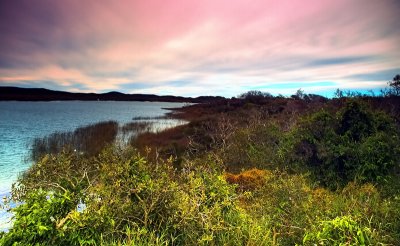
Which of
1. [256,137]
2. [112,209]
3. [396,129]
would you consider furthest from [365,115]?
[112,209]

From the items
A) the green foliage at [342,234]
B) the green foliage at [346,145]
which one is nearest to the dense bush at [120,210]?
the green foliage at [342,234]

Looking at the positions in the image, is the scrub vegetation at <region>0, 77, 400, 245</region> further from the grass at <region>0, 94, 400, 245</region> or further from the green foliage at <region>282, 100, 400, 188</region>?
the green foliage at <region>282, 100, 400, 188</region>

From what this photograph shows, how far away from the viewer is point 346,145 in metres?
10.6

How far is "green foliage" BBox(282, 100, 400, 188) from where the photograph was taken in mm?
9805

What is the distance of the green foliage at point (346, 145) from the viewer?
9.80m

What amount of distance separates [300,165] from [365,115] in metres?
2.85

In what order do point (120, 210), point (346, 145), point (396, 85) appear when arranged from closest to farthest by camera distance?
1. point (120, 210)
2. point (346, 145)
3. point (396, 85)

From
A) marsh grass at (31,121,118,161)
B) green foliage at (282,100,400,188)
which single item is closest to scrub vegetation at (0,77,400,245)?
green foliage at (282,100,400,188)

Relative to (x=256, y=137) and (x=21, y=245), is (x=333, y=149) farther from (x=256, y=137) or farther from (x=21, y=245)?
(x=21, y=245)

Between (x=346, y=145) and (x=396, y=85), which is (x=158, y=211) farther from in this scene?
(x=396, y=85)

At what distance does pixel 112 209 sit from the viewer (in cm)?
434

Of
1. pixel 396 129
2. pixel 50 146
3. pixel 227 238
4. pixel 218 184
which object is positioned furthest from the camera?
pixel 50 146

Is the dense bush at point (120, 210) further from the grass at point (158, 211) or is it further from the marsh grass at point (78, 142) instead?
the marsh grass at point (78, 142)

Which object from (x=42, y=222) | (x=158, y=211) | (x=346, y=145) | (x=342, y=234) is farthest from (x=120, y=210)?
(x=346, y=145)
